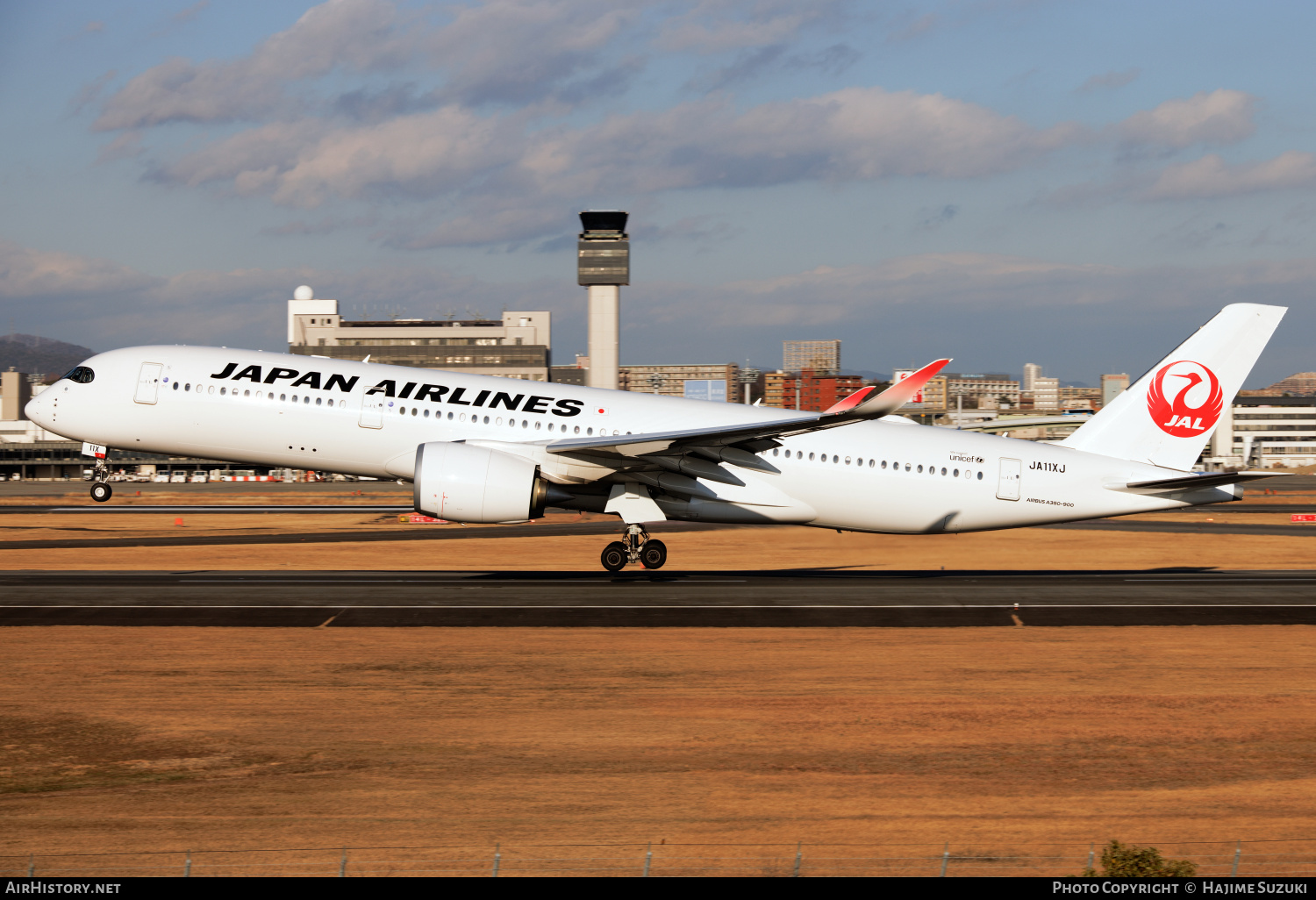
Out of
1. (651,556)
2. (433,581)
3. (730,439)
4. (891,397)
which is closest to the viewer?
(891,397)

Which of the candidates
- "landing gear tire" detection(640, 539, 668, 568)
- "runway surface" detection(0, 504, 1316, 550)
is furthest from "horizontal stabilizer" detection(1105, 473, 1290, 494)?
"landing gear tire" detection(640, 539, 668, 568)

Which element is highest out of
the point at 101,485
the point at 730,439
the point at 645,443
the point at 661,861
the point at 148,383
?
the point at 148,383

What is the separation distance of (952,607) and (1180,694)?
28.6 feet

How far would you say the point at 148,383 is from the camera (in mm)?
30250

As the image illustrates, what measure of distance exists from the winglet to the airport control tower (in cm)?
15345

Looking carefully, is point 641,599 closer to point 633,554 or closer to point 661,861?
point 633,554

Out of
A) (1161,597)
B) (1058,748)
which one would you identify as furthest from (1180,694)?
(1161,597)

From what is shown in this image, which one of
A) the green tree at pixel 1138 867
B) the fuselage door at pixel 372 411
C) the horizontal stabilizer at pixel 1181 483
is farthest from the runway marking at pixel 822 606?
the green tree at pixel 1138 867

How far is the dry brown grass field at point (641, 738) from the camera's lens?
39.2ft

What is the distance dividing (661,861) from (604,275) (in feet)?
568

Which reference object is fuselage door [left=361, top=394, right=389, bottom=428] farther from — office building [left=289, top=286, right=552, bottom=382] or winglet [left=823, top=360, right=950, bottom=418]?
office building [left=289, top=286, right=552, bottom=382]

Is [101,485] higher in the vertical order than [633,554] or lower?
higher

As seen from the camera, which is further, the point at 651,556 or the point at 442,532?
the point at 442,532

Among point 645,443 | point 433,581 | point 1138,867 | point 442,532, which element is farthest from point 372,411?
point 1138,867
